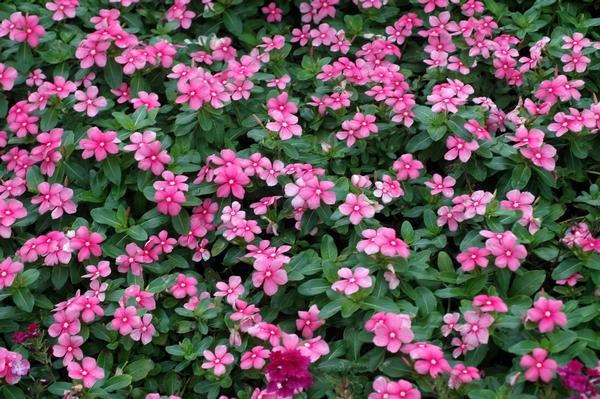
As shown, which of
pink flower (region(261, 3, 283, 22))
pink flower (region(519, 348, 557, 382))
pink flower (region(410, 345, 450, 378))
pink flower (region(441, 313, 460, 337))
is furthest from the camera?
pink flower (region(261, 3, 283, 22))

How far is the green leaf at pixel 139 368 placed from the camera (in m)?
3.25

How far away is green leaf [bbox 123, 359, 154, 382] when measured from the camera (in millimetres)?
3250

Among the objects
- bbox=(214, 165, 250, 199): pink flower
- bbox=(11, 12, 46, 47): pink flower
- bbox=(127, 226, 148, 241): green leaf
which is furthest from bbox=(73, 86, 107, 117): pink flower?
bbox=(214, 165, 250, 199): pink flower

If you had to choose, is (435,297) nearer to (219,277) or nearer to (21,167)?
(219,277)

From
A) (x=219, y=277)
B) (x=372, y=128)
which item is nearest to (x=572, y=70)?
(x=372, y=128)

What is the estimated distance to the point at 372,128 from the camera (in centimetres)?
378

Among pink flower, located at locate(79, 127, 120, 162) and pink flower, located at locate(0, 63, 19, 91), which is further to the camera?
pink flower, located at locate(0, 63, 19, 91)

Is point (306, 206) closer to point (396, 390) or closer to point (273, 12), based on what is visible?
point (396, 390)

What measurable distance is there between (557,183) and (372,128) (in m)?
0.88

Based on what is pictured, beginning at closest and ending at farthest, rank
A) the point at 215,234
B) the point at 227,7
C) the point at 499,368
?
1. the point at 499,368
2. the point at 215,234
3. the point at 227,7

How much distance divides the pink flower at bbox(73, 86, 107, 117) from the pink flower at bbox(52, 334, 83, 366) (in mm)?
1203

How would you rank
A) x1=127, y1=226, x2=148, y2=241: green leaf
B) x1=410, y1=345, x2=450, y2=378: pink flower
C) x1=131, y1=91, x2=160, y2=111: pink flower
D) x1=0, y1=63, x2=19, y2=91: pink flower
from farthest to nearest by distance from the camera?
x1=0, y1=63, x2=19, y2=91: pink flower
x1=131, y1=91, x2=160, y2=111: pink flower
x1=127, y1=226, x2=148, y2=241: green leaf
x1=410, y1=345, x2=450, y2=378: pink flower

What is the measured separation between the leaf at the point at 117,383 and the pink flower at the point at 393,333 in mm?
971

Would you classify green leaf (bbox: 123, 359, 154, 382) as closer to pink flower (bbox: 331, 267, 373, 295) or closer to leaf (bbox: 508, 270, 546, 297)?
pink flower (bbox: 331, 267, 373, 295)
